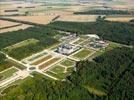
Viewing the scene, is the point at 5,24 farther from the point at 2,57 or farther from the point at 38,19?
the point at 2,57

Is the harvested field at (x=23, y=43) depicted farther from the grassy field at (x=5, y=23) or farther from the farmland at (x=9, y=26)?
the grassy field at (x=5, y=23)

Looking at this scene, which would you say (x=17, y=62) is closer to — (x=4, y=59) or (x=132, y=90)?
(x=4, y=59)

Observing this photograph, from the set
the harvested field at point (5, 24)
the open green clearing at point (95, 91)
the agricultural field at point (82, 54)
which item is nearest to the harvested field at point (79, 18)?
the harvested field at point (5, 24)

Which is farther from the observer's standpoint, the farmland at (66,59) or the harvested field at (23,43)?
the harvested field at (23,43)

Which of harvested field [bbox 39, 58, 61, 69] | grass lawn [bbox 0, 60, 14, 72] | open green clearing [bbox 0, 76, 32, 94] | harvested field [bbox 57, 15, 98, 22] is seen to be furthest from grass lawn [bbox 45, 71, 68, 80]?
harvested field [bbox 57, 15, 98, 22]

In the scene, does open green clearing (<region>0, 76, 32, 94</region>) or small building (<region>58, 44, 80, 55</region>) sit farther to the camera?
small building (<region>58, 44, 80, 55</region>)

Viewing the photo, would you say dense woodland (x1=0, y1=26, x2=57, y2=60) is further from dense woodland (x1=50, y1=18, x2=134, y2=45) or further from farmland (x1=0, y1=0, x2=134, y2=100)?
dense woodland (x1=50, y1=18, x2=134, y2=45)

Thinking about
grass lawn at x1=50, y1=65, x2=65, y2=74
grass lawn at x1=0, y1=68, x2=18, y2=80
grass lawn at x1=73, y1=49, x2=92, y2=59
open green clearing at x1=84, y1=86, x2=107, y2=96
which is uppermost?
grass lawn at x1=73, y1=49, x2=92, y2=59
